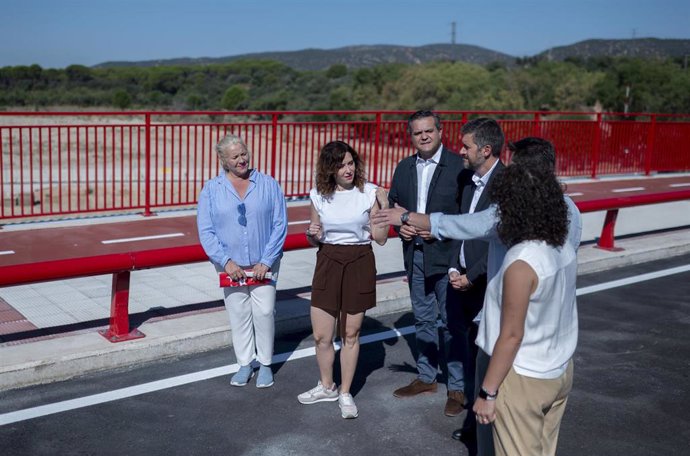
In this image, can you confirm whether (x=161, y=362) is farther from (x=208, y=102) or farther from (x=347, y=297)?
(x=208, y=102)

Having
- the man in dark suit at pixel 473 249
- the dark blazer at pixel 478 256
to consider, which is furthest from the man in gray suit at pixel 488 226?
the dark blazer at pixel 478 256

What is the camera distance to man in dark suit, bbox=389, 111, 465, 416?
209 inches

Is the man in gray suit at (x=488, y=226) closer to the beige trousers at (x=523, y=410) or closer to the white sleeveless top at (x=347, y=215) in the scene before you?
the beige trousers at (x=523, y=410)

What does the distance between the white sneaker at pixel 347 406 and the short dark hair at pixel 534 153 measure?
86.4 inches

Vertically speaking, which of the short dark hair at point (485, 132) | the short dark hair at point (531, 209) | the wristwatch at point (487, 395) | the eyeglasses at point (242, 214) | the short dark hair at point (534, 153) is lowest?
the wristwatch at point (487, 395)

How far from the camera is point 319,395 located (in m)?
5.44

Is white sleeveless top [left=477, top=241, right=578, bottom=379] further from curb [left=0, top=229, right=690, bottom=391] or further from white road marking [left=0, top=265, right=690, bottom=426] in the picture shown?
curb [left=0, top=229, right=690, bottom=391]

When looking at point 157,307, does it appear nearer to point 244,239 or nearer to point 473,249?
point 244,239

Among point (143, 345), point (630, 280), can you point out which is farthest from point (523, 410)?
point (630, 280)

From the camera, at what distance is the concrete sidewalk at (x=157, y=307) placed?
18.7ft

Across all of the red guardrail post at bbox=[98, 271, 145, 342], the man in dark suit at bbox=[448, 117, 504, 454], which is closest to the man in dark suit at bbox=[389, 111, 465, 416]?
the man in dark suit at bbox=[448, 117, 504, 454]

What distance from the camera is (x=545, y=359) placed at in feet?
10.6

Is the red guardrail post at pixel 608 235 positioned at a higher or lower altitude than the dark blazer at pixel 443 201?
lower

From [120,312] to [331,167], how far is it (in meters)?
2.17
